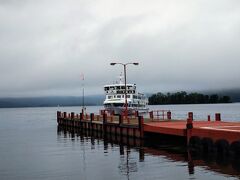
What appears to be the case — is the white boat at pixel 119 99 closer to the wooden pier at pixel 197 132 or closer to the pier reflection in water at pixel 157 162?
the wooden pier at pixel 197 132

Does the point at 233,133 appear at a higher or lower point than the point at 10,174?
higher

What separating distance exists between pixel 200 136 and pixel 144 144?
8858 mm

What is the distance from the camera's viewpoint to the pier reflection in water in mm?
24453

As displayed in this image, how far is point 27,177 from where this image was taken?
25641 millimetres

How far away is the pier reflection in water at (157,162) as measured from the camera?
80.2 feet

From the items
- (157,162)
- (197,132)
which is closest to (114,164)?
(157,162)

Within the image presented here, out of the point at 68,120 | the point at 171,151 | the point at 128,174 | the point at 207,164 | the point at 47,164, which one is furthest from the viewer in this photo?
the point at 68,120

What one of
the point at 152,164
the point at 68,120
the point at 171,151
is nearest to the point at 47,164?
the point at 152,164

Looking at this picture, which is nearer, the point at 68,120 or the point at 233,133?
the point at 233,133

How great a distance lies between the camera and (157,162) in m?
29.1

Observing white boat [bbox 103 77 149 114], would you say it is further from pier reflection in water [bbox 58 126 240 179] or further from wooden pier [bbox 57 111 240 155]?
pier reflection in water [bbox 58 126 240 179]

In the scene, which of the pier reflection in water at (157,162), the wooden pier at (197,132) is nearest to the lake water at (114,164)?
the pier reflection in water at (157,162)

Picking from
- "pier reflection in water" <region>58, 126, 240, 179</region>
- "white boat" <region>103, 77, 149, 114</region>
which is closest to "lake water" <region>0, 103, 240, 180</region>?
"pier reflection in water" <region>58, 126, 240, 179</region>

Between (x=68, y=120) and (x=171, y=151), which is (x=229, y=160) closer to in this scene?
(x=171, y=151)
